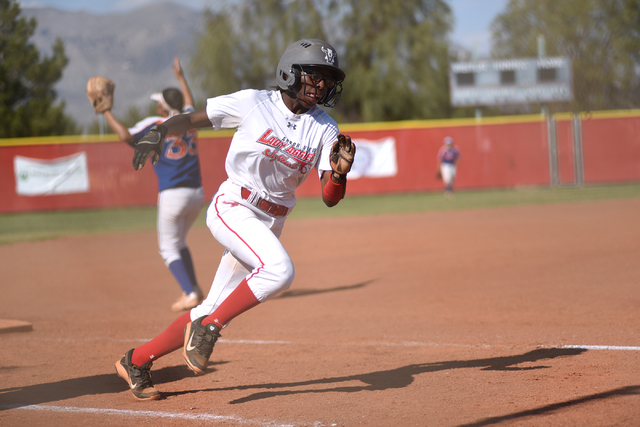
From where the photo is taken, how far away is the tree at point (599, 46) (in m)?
34.3

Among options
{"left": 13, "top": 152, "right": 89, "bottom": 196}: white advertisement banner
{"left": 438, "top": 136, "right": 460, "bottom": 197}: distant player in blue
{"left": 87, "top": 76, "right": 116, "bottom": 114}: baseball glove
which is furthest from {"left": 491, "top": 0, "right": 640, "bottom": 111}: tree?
{"left": 87, "top": 76, "right": 116, "bottom": 114}: baseball glove

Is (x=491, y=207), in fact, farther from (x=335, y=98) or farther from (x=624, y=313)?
(x=335, y=98)

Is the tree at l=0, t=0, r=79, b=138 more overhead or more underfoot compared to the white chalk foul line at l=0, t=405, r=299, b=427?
more overhead

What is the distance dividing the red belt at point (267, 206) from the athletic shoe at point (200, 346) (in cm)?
72

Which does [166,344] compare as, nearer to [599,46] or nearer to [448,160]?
[448,160]

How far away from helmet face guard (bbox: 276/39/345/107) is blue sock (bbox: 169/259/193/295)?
3262mm

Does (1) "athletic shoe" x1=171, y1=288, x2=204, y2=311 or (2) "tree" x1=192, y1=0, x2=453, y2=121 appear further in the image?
(2) "tree" x1=192, y1=0, x2=453, y2=121

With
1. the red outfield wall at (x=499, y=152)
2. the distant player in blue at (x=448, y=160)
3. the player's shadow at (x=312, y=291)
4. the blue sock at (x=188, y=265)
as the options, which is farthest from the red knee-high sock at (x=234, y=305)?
the red outfield wall at (x=499, y=152)

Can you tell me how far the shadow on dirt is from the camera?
304 cm

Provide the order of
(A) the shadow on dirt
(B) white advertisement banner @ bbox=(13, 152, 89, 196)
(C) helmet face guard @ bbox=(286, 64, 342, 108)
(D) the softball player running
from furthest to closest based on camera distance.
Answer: (B) white advertisement banner @ bbox=(13, 152, 89, 196) < (C) helmet face guard @ bbox=(286, 64, 342, 108) < (D) the softball player running < (A) the shadow on dirt

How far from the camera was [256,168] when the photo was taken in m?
3.59

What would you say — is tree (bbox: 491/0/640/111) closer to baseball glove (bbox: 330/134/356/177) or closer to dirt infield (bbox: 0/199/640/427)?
dirt infield (bbox: 0/199/640/427)

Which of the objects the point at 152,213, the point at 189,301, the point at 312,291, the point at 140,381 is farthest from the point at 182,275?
the point at 152,213

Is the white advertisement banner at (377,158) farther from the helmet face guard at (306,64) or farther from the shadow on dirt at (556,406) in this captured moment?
the shadow on dirt at (556,406)
